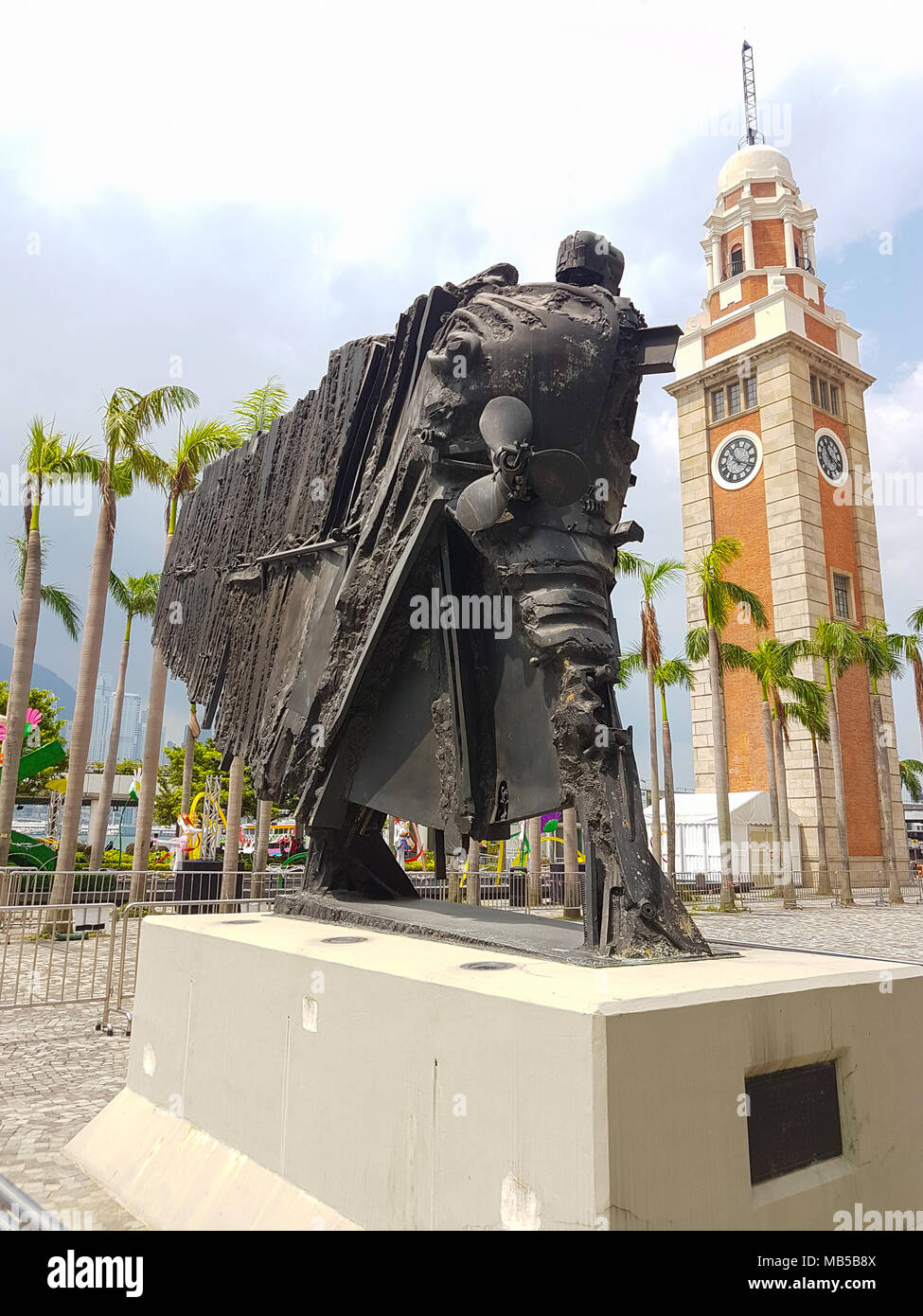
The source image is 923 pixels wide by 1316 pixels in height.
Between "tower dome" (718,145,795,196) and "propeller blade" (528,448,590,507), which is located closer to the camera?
"propeller blade" (528,448,590,507)

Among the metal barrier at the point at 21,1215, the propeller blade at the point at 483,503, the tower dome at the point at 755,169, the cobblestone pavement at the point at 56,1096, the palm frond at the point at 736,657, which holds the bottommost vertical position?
the cobblestone pavement at the point at 56,1096

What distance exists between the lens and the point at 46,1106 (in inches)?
256

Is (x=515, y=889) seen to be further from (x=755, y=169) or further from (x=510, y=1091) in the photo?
(x=755, y=169)

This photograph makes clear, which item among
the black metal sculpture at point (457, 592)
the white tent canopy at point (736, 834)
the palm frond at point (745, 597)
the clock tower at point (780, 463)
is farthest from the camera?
the clock tower at point (780, 463)

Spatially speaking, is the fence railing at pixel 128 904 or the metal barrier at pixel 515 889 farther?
the metal barrier at pixel 515 889

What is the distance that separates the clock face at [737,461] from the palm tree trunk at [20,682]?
28.8m

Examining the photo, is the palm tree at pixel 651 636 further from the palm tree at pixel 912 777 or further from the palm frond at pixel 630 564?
the palm tree at pixel 912 777

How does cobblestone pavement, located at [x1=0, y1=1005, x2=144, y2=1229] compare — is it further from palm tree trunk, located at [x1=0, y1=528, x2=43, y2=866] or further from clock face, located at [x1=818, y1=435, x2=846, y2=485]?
clock face, located at [x1=818, y1=435, x2=846, y2=485]

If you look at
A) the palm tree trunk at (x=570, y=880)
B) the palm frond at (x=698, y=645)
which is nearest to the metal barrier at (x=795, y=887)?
the palm tree trunk at (x=570, y=880)

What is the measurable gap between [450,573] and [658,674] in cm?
2230

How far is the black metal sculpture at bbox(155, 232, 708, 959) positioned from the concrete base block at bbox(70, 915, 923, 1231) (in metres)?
0.69

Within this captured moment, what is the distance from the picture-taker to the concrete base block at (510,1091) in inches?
115

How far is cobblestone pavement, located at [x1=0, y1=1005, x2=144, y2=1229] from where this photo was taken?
4.84 metres

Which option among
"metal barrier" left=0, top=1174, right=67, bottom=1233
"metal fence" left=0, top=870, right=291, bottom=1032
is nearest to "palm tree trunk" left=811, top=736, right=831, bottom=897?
"metal fence" left=0, top=870, right=291, bottom=1032
